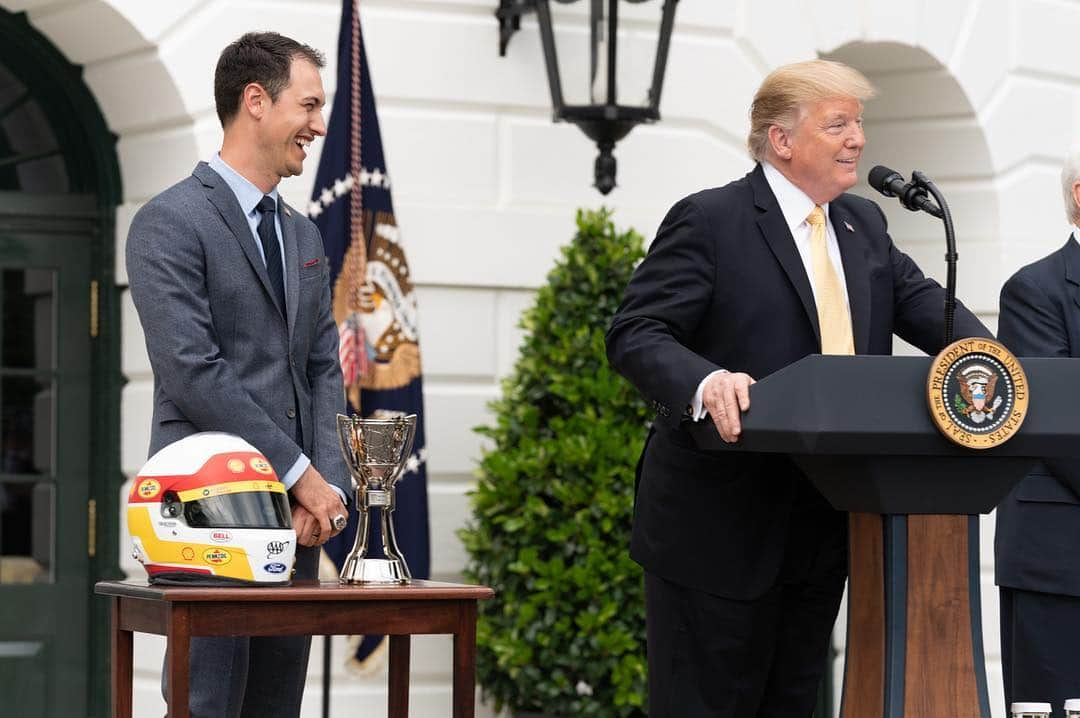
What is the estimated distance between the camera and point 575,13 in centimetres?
654

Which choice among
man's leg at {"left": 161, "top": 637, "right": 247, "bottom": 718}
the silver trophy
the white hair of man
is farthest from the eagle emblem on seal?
the white hair of man

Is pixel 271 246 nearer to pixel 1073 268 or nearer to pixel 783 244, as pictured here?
pixel 783 244

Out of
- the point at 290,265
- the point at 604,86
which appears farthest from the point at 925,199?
the point at 604,86

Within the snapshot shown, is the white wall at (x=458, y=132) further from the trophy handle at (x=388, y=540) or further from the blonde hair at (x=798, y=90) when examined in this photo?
the trophy handle at (x=388, y=540)

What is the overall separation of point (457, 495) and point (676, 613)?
8.54ft

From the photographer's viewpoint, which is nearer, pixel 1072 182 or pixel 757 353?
pixel 757 353

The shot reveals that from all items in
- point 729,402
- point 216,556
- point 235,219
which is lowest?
point 216,556

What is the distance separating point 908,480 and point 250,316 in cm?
132

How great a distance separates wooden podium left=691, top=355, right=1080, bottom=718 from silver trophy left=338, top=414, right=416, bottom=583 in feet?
1.91

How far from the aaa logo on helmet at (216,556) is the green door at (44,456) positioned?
127 inches

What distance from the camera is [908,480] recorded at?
3.25 meters

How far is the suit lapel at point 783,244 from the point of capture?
3.71m

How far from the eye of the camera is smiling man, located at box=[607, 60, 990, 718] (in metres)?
3.70

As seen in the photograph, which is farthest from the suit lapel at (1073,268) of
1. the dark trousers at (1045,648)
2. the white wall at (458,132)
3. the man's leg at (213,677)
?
the man's leg at (213,677)
